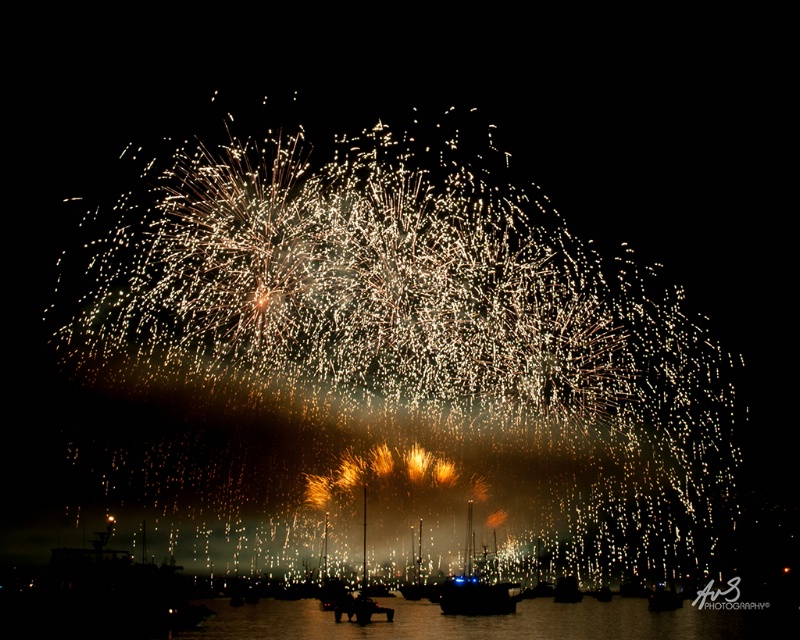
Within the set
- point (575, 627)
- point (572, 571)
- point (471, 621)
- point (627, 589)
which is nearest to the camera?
point (575, 627)

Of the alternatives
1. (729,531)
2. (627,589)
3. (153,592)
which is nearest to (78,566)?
(153,592)

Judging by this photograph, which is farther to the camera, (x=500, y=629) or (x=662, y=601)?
(x=662, y=601)

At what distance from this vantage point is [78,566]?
41.8 metres

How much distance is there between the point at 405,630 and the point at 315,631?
5726mm

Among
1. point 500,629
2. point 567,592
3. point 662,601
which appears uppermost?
point 567,592

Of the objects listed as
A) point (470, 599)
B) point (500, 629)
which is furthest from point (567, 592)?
point (500, 629)

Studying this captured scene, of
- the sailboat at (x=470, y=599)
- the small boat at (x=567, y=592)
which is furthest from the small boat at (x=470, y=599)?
the small boat at (x=567, y=592)

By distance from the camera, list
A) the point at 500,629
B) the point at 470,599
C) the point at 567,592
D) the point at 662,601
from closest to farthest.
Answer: the point at 500,629 < the point at 470,599 < the point at 662,601 < the point at 567,592

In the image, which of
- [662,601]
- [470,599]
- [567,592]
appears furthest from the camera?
[567,592]

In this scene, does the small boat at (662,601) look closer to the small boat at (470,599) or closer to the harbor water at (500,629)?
the harbor water at (500,629)

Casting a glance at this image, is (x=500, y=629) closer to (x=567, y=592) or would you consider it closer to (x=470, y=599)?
(x=470, y=599)

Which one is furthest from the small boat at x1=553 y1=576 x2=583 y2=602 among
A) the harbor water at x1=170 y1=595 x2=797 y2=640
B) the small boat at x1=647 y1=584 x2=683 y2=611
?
the harbor water at x1=170 y1=595 x2=797 y2=640

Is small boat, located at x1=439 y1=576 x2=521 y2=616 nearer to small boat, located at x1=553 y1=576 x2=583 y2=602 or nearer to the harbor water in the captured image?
the harbor water

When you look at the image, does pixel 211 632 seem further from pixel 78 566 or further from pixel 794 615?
pixel 794 615
